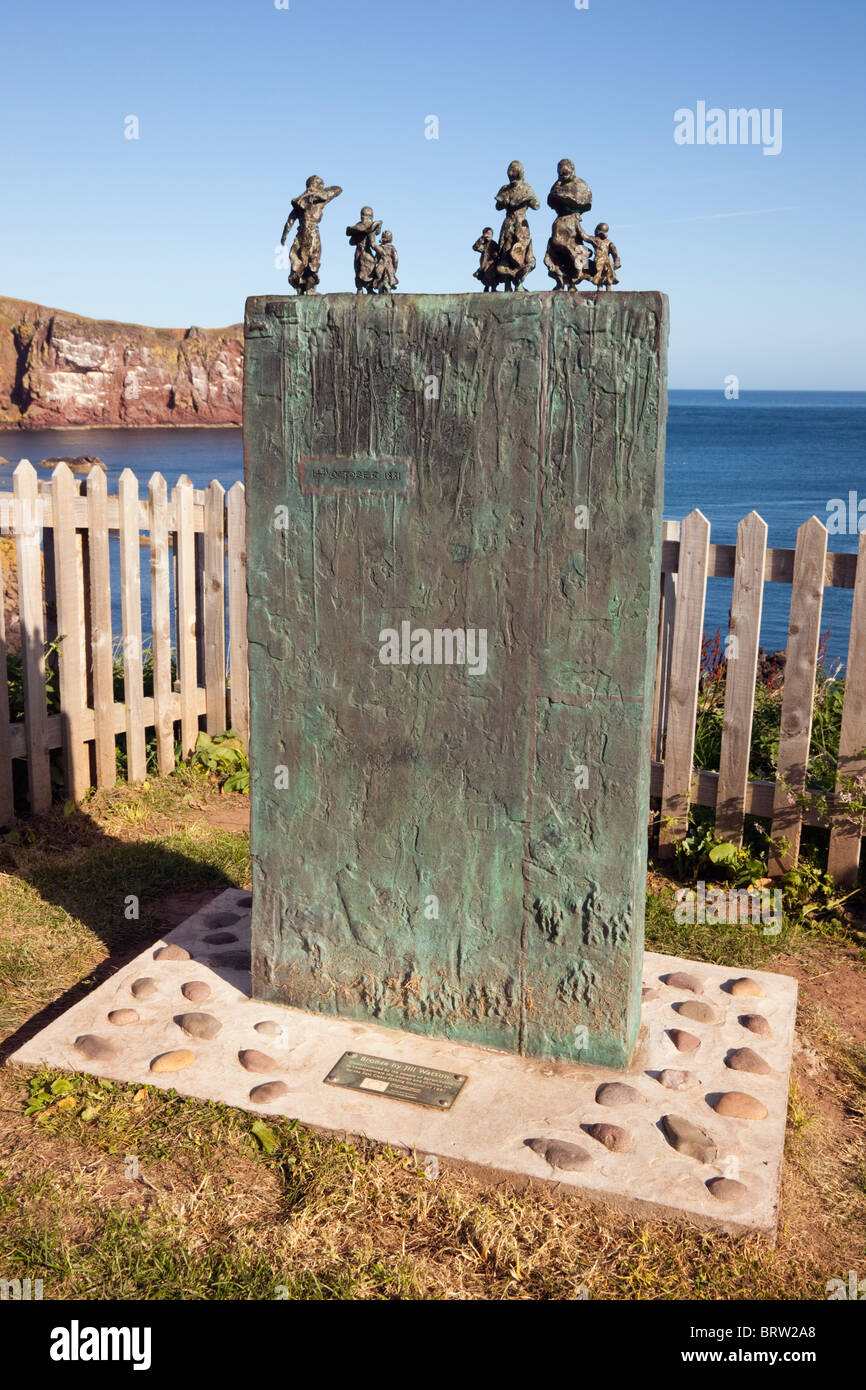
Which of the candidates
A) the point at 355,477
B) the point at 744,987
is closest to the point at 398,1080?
the point at 744,987

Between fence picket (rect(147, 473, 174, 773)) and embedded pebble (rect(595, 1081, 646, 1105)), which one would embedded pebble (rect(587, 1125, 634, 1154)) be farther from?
fence picket (rect(147, 473, 174, 773))

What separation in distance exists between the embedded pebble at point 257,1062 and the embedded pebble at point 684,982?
1.53 m

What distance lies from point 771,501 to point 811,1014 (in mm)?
34738

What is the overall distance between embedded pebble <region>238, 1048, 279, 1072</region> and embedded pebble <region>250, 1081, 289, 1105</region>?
0.29ft

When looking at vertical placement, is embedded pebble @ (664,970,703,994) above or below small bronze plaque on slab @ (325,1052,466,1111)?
above

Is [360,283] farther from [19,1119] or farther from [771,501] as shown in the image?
[771,501]

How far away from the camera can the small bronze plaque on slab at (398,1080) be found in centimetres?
324

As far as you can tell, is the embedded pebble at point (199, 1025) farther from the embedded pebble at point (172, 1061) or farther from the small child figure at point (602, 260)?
the small child figure at point (602, 260)

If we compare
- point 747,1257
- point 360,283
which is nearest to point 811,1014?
point 747,1257

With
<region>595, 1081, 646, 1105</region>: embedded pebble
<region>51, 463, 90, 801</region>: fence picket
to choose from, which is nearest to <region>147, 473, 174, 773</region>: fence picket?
<region>51, 463, 90, 801</region>: fence picket

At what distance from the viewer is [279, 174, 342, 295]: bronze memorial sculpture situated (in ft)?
10.9

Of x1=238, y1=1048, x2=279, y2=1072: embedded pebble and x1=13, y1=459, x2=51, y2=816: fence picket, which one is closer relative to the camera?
x1=238, y1=1048, x2=279, y2=1072: embedded pebble

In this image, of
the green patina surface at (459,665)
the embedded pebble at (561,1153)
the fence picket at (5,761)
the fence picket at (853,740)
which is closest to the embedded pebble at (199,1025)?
the green patina surface at (459,665)

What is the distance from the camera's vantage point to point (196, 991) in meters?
3.85
